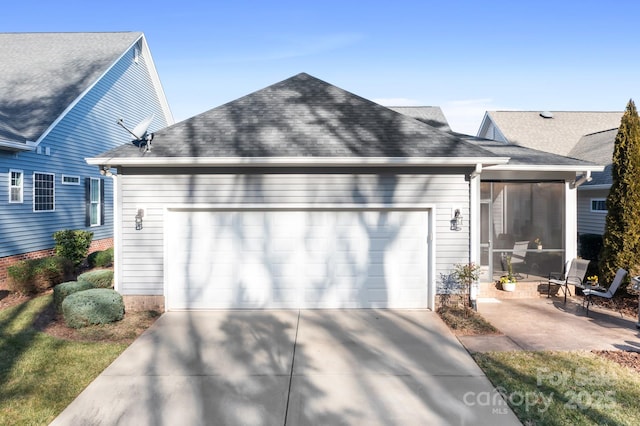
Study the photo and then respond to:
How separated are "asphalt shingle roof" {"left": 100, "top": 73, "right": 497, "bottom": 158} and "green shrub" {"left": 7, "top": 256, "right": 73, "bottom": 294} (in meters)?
3.83

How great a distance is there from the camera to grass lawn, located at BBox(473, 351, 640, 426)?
4.26 meters

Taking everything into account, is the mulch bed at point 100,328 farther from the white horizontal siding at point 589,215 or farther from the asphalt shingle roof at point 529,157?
the white horizontal siding at point 589,215

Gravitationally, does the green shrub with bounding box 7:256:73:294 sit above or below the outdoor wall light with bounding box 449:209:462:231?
below

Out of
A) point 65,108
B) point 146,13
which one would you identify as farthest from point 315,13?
point 65,108

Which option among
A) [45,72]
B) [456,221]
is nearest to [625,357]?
[456,221]

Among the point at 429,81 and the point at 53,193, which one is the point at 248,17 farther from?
the point at 429,81

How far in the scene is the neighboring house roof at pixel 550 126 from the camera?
63.2 ft

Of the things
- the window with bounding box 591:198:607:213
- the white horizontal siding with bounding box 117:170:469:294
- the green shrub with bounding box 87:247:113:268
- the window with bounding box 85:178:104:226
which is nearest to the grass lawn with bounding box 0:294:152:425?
the white horizontal siding with bounding box 117:170:469:294

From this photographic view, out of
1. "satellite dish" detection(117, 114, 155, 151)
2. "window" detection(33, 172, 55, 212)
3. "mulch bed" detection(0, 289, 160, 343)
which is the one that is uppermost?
"satellite dish" detection(117, 114, 155, 151)

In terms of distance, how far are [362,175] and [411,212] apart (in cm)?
127

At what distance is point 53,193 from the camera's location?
12.7 metres

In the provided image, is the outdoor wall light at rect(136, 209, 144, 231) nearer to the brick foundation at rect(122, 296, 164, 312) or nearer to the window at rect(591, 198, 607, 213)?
the brick foundation at rect(122, 296, 164, 312)

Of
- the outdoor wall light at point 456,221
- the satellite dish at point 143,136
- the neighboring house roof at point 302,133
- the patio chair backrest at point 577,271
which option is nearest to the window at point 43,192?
the neighboring house roof at point 302,133

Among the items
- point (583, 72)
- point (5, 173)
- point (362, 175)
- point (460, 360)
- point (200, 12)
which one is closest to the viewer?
point (460, 360)
